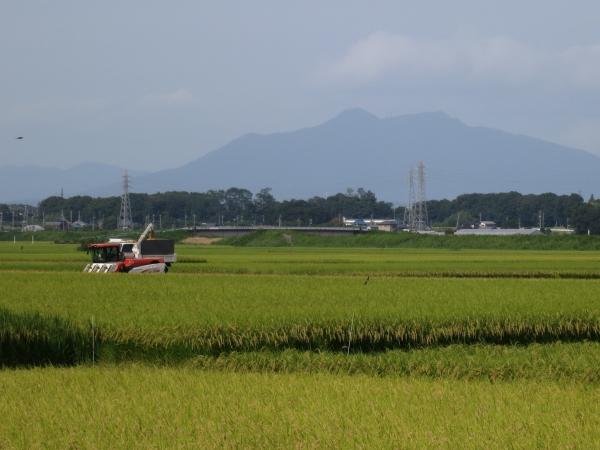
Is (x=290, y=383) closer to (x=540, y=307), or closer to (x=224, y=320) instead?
(x=224, y=320)

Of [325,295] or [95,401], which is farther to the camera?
[325,295]

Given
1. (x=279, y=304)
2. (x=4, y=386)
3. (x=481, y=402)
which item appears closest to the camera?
(x=481, y=402)

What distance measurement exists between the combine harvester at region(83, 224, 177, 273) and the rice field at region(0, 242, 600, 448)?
1356 cm

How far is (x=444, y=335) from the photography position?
19.2 metres

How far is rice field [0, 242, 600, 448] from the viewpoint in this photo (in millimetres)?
11205

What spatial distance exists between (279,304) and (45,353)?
5716mm

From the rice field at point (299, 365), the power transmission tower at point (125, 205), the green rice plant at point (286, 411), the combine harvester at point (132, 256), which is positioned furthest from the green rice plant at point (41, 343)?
the power transmission tower at point (125, 205)

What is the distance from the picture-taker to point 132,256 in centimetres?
4503

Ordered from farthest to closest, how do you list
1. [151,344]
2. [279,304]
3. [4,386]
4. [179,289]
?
[179,289] < [279,304] < [151,344] < [4,386]

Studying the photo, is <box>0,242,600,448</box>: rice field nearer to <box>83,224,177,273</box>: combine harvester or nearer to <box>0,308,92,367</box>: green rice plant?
<box>0,308,92,367</box>: green rice plant

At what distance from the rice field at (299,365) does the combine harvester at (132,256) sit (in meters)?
13.6

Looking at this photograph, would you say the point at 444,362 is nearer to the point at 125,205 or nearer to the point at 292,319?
the point at 292,319

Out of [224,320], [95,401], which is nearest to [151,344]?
[224,320]

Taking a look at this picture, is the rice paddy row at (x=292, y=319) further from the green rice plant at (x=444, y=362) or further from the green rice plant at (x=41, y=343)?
the green rice plant at (x=444, y=362)
